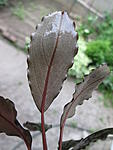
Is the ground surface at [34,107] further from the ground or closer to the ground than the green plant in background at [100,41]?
closer to the ground

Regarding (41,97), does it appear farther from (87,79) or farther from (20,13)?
(20,13)

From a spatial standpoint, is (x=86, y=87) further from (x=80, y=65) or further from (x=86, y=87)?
(x=80, y=65)

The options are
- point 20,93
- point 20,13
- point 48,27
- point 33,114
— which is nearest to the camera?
point 48,27

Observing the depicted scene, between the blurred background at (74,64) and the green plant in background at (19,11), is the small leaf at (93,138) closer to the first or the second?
the blurred background at (74,64)

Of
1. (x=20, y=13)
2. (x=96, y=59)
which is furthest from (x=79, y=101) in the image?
(x=20, y=13)

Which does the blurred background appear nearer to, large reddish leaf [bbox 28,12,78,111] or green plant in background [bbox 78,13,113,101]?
green plant in background [bbox 78,13,113,101]

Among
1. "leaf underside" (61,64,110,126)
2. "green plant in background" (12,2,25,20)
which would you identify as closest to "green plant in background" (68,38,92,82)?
"green plant in background" (12,2,25,20)

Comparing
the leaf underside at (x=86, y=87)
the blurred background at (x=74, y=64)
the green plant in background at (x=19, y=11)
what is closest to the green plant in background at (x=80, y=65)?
the blurred background at (x=74, y=64)

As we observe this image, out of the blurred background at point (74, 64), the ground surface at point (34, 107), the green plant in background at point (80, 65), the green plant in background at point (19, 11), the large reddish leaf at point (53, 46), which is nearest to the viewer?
the large reddish leaf at point (53, 46)
